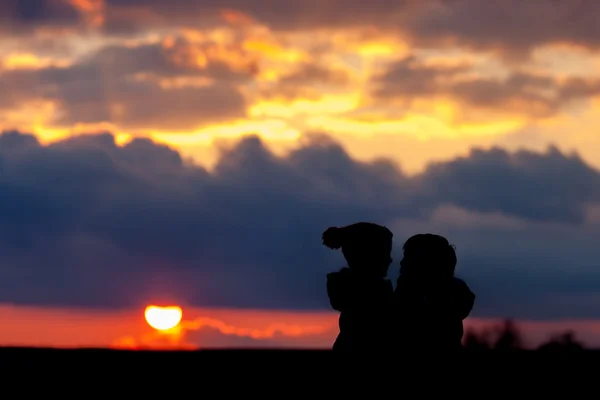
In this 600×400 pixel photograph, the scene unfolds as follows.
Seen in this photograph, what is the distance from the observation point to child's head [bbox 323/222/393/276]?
1013 centimetres

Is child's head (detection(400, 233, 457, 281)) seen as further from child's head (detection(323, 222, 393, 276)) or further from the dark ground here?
the dark ground

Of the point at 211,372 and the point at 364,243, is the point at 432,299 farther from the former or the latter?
the point at 211,372

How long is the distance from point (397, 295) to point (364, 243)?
1.95 feet

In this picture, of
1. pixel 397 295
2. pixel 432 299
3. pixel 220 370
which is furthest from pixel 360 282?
pixel 220 370

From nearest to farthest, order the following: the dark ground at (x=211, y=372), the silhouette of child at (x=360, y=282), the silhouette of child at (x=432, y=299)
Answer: the silhouette of child at (x=432, y=299) < the silhouette of child at (x=360, y=282) < the dark ground at (x=211, y=372)

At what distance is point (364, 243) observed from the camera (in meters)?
10.2

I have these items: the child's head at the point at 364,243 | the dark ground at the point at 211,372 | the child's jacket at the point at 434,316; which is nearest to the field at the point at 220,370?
the dark ground at the point at 211,372

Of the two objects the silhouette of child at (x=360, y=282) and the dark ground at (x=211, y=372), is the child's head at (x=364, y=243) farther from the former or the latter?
the dark ground at (x=211, y=372)

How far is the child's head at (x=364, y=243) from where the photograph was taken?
33.2 feet

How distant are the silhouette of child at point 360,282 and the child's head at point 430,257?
0.31 metres

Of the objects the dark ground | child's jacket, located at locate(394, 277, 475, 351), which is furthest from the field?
child's jacket, located at locate(394, 277, 475, 351)

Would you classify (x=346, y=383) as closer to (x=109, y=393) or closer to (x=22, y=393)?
(x=109, y=393)

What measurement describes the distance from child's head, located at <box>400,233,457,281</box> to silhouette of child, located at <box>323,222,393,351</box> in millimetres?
309

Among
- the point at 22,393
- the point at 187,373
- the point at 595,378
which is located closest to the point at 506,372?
the point at 595,378
